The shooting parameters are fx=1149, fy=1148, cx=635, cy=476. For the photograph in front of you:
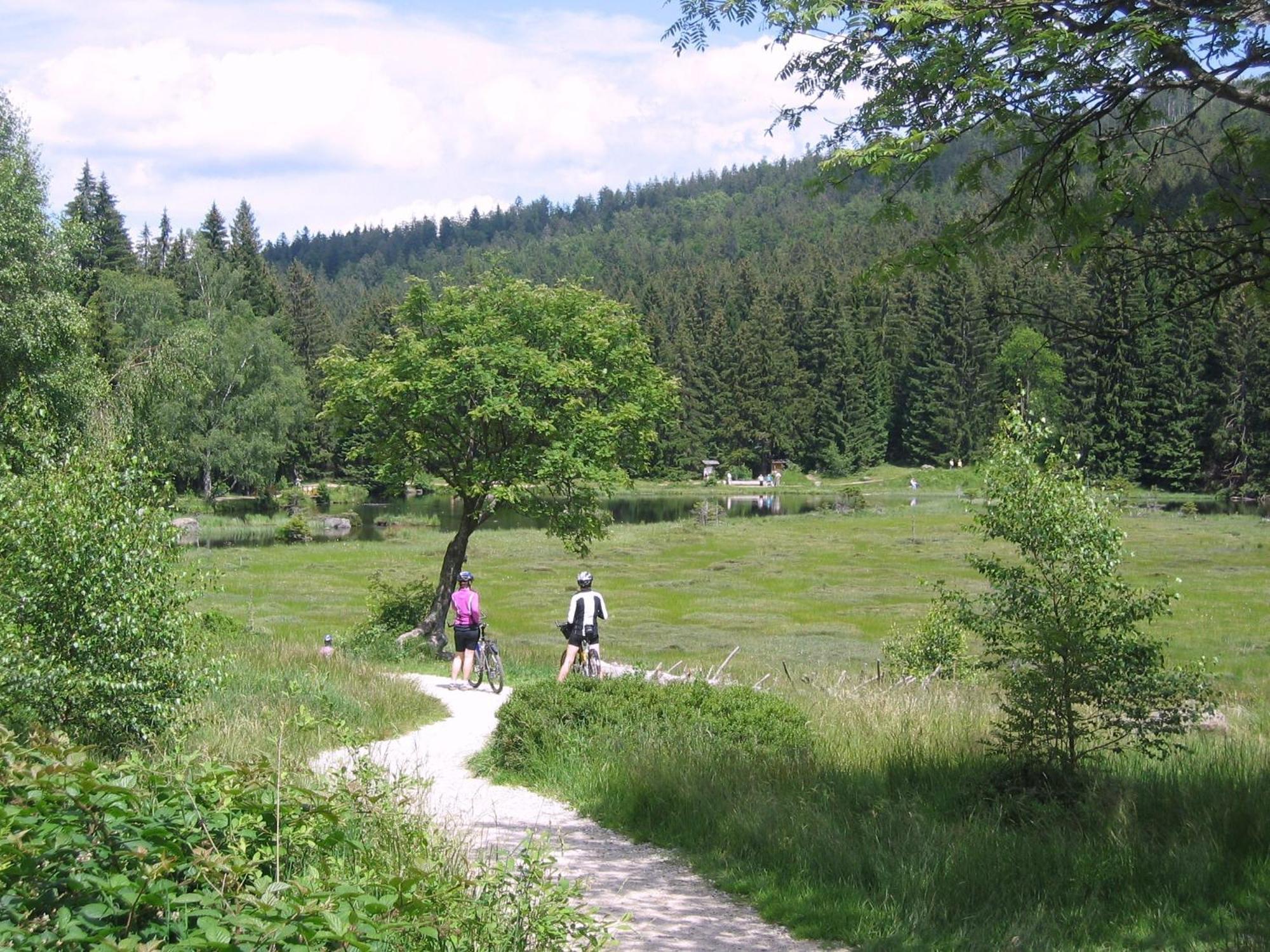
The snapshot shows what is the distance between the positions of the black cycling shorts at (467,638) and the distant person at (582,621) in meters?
1.50

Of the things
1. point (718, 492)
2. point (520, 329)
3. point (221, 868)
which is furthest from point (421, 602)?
point (718, 492)

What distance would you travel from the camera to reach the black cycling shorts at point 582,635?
16125 mm

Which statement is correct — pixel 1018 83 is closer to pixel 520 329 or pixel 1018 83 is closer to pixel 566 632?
pixel 566 632

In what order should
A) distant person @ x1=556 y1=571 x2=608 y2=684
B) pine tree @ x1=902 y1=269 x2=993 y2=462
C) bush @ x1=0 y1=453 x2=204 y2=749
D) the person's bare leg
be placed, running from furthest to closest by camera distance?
pine tree @ x1=902 y1=269 x2=993 y2=462, distant person @ x1=556 y1=571 x2=608 y2=684, the person's bare leg, bush @ x1=0 y1=453 x2=204 y2=749

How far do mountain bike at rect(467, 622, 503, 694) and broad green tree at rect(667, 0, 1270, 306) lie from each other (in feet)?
35.4

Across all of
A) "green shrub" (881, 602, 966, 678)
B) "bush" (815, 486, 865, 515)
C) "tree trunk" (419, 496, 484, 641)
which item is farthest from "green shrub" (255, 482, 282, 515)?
"green shrub" (881, 602, 966, 678)

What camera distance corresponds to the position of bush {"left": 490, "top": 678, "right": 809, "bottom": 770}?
416 inches

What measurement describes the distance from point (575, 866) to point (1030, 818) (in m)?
3.10

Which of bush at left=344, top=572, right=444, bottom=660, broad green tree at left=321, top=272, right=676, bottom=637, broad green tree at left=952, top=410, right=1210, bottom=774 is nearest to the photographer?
broad green tree at left=952, top=410, right=1210, bottom=774

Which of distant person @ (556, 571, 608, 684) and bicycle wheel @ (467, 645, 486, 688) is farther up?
distant person @ (556, 571, 608, 684)

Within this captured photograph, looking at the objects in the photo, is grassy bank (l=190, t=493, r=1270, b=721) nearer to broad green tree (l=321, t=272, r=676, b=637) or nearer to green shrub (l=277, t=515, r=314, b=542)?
green shrub (l=277, t=515, r=314, b=542)

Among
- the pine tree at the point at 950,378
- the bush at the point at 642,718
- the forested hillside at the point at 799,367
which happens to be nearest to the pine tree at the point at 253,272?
the forested hillside at the point at 799,367

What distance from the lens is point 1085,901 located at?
6293mm

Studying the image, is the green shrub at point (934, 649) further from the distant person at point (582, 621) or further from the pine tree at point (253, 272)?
the pine tree at point (253, 272)
